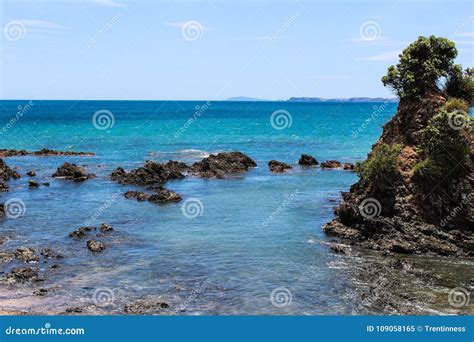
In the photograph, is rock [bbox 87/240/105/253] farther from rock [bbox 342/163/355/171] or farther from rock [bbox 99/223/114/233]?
rock [bbox 342/163/355/171]

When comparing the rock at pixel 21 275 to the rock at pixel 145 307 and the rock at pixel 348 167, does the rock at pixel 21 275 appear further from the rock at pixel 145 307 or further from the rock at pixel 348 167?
the rock at pixel 348 167

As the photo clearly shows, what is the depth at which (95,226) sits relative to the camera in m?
37.7

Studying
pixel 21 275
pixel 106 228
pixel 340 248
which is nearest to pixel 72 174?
pixel 106 228

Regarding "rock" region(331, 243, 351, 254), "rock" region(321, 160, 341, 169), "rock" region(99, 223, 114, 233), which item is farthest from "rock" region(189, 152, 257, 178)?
"rock" region(331, 243, 351, 254)

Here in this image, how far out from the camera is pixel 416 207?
3228cm

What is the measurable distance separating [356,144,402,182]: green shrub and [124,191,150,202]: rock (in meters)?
21.2

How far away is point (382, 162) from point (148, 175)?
29857mm

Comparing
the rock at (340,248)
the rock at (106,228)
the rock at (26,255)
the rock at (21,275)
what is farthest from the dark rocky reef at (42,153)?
the rock at (340,248)

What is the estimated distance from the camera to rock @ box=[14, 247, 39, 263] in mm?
30047

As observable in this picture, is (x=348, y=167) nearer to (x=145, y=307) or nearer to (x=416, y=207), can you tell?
(x=416, y=207)

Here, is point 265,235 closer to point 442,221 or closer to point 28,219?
point 442,221

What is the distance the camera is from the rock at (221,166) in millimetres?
61156

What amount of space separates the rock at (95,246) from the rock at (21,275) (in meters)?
4.35

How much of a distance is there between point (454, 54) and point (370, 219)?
38.3ft
